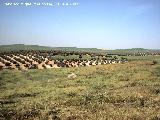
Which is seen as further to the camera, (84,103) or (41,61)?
(41,61)

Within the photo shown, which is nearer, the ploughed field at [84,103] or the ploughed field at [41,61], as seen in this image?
the ploughed field at [84,103]

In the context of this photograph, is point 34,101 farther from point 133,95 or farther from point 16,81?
point 16,81

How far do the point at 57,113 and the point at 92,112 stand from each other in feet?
5.54

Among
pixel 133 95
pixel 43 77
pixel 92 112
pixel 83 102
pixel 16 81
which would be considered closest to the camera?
pixel 92 112

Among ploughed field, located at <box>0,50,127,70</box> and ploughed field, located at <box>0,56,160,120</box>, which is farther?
ploughed field, located at <box>0,50,127,70</box>

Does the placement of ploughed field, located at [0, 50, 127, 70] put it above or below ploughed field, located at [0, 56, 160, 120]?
below

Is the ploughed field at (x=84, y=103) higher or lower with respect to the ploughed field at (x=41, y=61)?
higher

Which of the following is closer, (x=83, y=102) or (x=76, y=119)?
(x=76, y=119)

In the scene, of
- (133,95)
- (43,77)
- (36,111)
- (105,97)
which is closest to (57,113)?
(36,111)

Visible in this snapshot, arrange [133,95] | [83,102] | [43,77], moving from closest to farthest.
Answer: [83,102] < [133,95] < [43,77]

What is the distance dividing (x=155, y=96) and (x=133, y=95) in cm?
125

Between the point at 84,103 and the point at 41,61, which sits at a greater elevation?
the point at 84,103

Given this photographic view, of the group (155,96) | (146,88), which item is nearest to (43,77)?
(146,88)

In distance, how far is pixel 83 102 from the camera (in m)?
15.7
